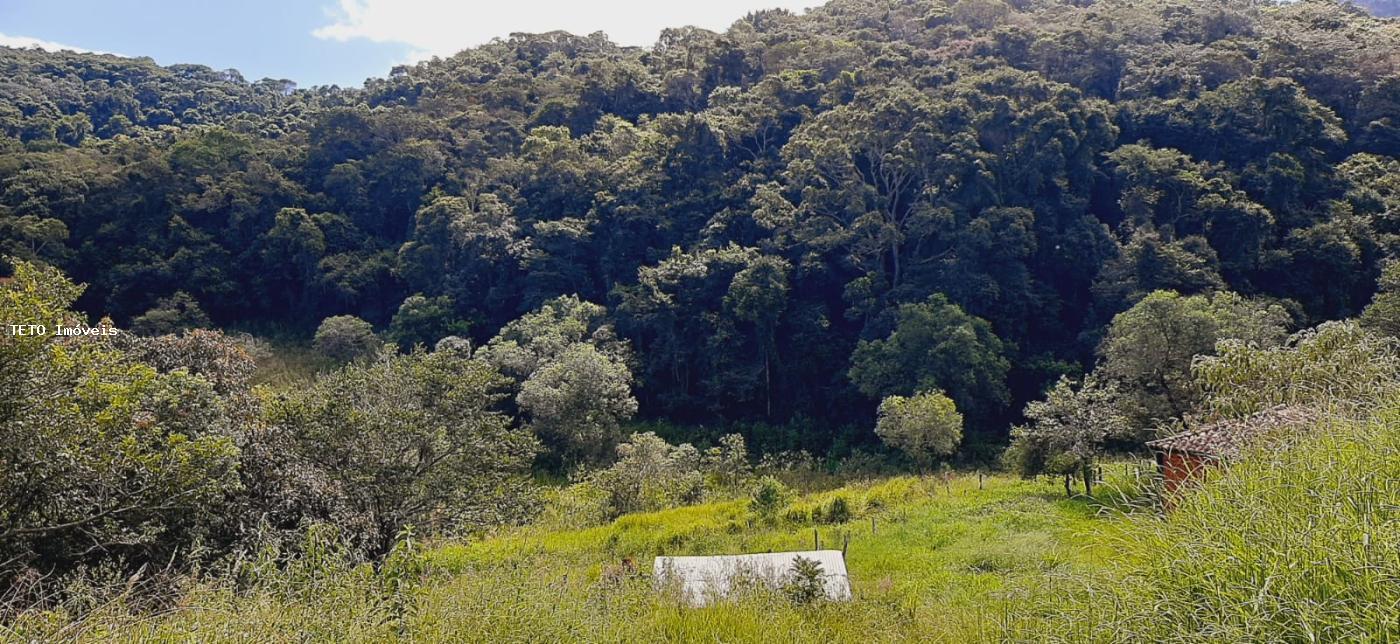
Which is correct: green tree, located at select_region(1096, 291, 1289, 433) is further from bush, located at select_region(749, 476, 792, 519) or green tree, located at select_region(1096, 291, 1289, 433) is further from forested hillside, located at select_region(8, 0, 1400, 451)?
bush, located at select_region(749, 476, 792, 519)

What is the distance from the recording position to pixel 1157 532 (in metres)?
2.75

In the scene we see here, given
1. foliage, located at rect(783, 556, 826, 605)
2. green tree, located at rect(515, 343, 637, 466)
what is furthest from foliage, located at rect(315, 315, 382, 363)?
foliage, located at rect(783, 556, 826, 605)

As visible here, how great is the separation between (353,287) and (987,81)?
22.1 m

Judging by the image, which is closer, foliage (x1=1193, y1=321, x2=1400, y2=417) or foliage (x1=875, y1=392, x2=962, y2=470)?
foliage (x1=1193, y1=321, x2=1400, y2=417)

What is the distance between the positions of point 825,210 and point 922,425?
8.67m

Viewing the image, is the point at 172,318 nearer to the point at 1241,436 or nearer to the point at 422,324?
the point at 422,324

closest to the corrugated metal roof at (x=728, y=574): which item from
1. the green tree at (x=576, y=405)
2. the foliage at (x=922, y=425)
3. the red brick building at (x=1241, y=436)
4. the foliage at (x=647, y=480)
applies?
the red brick building at (x=1241, y=436)

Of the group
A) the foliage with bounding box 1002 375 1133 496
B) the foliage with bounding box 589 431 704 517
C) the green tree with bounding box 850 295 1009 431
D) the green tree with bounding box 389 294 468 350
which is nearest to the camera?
the foliage with bounding box 1002 375 1133 496

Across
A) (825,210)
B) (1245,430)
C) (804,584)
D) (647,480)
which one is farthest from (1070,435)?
(825,210)

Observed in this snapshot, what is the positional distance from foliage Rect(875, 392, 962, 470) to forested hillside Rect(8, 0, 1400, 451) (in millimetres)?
1241

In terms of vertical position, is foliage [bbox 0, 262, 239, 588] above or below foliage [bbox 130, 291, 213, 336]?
above

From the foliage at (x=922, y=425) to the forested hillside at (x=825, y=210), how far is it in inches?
48.9

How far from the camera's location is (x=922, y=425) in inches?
590

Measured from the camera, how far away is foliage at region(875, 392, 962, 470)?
15.0 meters
